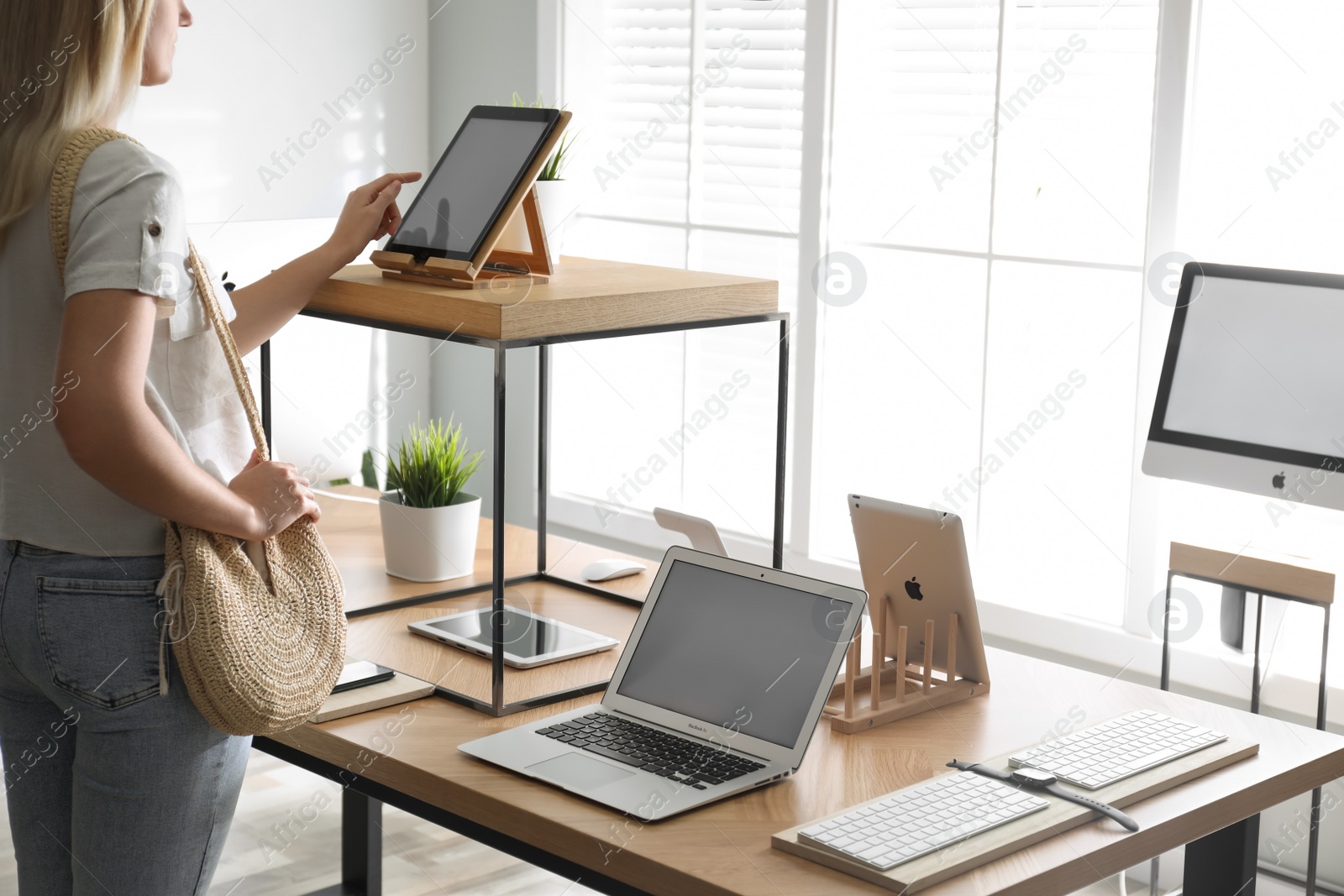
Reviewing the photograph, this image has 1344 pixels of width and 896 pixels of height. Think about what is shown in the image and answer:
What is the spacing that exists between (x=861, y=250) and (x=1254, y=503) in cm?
116

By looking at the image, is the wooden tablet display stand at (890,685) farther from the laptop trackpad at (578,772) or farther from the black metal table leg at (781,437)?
the laptop trackpad at (578,772)

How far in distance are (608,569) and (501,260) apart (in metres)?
0.65

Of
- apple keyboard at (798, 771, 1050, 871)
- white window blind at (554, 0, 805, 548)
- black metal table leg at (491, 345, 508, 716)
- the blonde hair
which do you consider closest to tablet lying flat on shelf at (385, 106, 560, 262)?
black metal table leg at (491, 345, 508, 716)

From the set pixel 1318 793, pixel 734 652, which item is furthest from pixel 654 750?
pixel 1318 793

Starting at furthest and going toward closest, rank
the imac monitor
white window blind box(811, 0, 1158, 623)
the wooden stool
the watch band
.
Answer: white window blind box(811, 0, 1158, 623), the wooden stool, the imac monitor, the watch band

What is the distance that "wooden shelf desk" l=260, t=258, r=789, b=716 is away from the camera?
1.58 metres

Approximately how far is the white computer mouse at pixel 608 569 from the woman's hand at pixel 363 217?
0.75m

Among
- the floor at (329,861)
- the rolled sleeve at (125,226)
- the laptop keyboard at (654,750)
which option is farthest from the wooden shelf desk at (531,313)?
the floor at (329,861)

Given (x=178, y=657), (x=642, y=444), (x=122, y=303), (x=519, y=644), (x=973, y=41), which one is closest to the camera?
(x=122, y=303)

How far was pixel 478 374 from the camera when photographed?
4273 mm

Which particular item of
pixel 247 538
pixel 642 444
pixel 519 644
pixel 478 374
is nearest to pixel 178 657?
pixel 247 538

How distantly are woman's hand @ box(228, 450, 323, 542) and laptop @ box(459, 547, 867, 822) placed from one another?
0.37 m

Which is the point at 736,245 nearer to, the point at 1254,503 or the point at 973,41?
the point at 973,41

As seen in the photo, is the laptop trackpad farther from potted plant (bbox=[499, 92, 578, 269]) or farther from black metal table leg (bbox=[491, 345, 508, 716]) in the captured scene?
potted plant (bbox=[499, 92, 578, 269])
